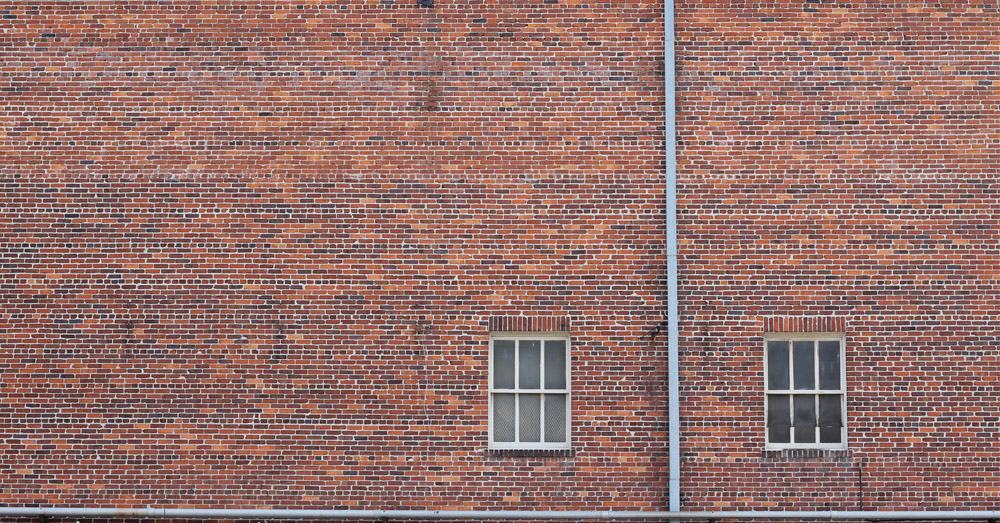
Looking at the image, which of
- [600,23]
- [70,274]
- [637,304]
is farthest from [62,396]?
[600,23]

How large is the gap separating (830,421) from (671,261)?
2588 mm

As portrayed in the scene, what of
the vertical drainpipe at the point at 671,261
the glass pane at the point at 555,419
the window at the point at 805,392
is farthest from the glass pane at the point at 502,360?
the window at the point at 805,392

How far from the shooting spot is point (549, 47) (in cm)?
1277

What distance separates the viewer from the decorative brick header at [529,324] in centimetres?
1245

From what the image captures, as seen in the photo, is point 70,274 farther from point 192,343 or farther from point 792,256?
point 792,256

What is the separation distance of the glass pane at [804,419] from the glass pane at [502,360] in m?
3.28

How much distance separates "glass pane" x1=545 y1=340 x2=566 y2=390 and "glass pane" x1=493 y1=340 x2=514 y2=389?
0.42 m

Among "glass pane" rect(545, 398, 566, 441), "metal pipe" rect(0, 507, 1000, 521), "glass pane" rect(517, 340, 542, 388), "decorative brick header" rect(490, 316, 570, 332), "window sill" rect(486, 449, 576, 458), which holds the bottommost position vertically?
"metal pipe" rect(0, 507, 1000, 521)

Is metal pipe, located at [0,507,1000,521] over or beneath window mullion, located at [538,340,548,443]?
beneath

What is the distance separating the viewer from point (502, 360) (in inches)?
497

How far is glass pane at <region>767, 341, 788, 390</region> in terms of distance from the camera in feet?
41.0

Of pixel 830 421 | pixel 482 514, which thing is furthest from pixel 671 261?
pixel 482 514

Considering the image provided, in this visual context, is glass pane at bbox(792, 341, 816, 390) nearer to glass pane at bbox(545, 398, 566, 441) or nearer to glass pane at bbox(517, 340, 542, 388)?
glass pane at bbox(545, 398, 566, 441)

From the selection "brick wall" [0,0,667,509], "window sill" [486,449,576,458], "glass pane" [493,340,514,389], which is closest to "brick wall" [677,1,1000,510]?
"brick wall" [0,0,667,509]
